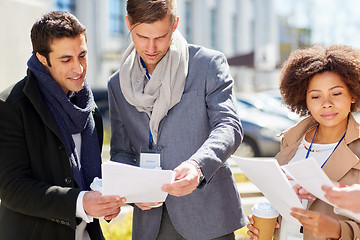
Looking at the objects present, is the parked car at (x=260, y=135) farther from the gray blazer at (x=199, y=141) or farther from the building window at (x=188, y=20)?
the building window at (x=188, y=20)

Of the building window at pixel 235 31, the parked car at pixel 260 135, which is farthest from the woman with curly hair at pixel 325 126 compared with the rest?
the building window at pixel 235 31

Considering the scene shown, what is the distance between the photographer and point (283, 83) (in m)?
2.57

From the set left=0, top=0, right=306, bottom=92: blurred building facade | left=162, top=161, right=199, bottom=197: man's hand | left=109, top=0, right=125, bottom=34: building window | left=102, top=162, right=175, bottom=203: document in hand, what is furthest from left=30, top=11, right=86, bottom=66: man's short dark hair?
left=109, top=0, right=125, bottom=34: building window

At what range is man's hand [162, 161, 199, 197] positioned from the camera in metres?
1.92

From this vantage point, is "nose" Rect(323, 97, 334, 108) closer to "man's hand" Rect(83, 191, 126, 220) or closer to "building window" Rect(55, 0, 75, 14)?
"man's hand" Rect(83, 191, 126, 220)

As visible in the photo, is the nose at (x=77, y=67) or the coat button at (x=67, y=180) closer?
the coat button at (x=67, y=180)

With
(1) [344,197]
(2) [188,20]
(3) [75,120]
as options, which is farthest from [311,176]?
(2) [188,20]

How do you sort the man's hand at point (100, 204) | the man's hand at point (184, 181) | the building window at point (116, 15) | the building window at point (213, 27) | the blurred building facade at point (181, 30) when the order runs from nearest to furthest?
the man's hand at point (184, 181) < the man's hand at point (100, 204) < the blurred building facade at point (181, 30) < the building window at point (116, 15) < the building window at point (213, 27)

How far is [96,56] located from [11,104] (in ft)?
67.8

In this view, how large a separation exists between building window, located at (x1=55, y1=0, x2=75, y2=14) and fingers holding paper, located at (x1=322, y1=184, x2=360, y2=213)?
20458 millimetres

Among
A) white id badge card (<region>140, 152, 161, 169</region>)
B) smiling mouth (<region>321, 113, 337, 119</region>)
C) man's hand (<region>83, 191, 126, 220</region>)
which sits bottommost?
man's hand (<region>83, 191, 126, 220</region>)

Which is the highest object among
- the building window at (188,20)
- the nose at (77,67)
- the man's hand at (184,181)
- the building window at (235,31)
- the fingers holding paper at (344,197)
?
the nose at (77,67)

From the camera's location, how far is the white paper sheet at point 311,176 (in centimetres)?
166

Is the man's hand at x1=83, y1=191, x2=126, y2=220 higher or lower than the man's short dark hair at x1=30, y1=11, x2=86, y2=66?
lower
